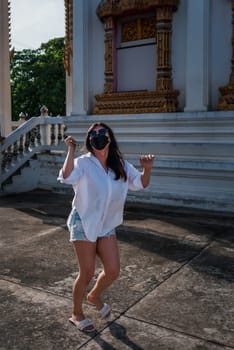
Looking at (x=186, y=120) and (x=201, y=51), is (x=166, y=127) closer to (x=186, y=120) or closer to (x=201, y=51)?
(x=186, y=120)

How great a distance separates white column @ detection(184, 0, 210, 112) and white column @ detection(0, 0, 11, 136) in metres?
5.96

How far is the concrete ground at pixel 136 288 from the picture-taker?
2900 mm

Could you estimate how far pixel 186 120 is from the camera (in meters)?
7.87

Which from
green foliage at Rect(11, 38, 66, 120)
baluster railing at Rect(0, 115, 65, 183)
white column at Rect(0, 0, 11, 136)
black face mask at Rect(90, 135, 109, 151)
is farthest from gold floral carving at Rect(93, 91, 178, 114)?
green foliage at Rect(11, 38, 66, 120)

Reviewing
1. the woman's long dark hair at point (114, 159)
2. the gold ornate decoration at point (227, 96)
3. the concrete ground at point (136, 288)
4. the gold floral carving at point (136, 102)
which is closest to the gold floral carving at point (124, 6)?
the gold floral carving at point (136, 102)

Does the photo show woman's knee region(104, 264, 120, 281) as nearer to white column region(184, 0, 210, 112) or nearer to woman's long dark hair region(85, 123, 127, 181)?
woman's long dark hair region(85, 123, 127, 181)

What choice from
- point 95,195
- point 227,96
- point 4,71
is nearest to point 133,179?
point 95,195

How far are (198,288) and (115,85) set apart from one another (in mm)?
6048

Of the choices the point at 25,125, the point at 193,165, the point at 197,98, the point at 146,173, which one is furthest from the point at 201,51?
the point at 146,173

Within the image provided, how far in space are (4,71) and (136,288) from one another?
9968 mm

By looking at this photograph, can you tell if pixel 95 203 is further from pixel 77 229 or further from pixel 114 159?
pixel 114 159

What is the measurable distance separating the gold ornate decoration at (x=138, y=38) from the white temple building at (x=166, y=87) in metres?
0.02

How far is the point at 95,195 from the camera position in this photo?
2865mm

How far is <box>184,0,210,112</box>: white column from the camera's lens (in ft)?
25.2
